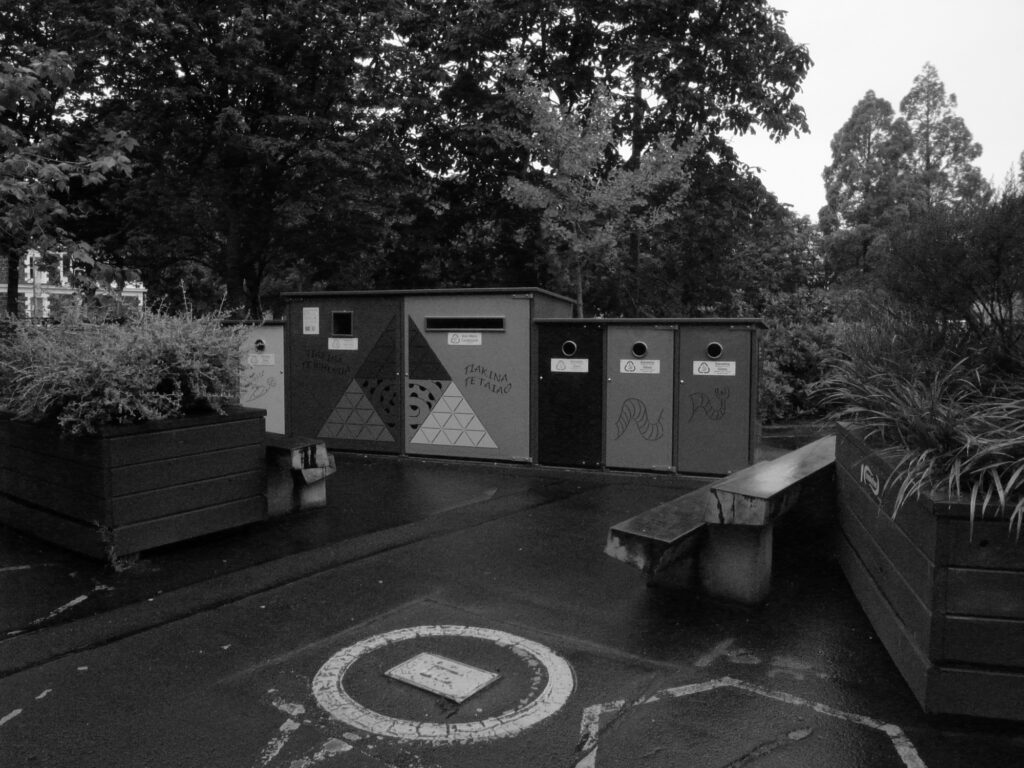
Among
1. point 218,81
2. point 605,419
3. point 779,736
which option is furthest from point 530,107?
point 779,736

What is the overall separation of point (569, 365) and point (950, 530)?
5609 mm

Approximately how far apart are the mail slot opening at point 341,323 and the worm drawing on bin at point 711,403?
4.01 metres

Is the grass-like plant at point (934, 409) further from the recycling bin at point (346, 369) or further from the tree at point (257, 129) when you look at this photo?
the tree at point (257, 129)

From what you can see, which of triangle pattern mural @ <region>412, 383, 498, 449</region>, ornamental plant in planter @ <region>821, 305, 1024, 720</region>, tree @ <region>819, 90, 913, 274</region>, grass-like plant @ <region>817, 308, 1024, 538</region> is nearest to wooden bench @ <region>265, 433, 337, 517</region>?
triangle pattern mural @ <region>412, 383, 498, 449</region>

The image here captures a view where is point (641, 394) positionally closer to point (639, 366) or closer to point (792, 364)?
point (639, 366)

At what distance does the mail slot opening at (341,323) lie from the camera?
9.32m

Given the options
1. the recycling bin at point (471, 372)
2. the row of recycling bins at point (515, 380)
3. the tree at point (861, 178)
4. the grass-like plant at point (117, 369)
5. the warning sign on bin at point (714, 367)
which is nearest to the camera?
the grass-like plant at point (117, 369)

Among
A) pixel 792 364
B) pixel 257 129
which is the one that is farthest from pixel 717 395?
pixel 257 129

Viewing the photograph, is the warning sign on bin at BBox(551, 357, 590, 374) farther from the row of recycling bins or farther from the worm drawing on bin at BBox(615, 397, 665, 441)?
the worm drawing on bin at BBox(615, 397, 665, 441)

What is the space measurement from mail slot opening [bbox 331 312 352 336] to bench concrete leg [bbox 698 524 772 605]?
19.2 feet

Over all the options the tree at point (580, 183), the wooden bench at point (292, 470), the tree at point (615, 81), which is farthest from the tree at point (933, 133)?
the wooden bench at point (292, 470)

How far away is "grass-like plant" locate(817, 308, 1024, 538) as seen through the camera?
2990 millimetres

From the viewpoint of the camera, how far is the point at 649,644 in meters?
3.90

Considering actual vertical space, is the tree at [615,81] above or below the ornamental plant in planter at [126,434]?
above
